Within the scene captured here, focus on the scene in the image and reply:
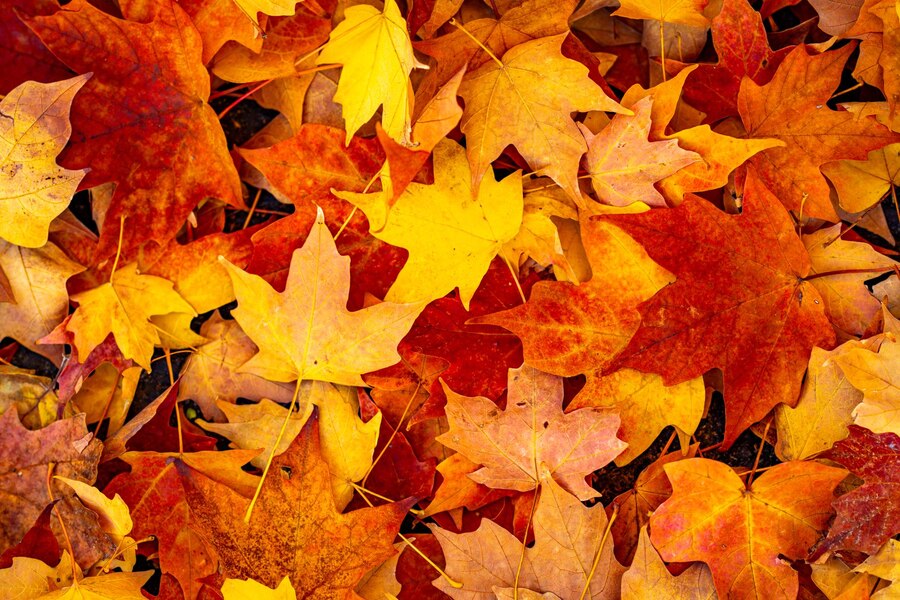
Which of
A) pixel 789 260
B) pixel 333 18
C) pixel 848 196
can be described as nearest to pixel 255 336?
pixel 333 18

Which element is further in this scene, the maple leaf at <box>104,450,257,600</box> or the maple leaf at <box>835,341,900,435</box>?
the maple leaf at <box>104,450,257,600</box>

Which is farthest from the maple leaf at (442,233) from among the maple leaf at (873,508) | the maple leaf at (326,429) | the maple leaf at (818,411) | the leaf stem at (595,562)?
the maple leaf at (873,508)

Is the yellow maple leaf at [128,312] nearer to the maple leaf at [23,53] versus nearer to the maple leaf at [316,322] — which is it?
the maple leaf at [316,322]

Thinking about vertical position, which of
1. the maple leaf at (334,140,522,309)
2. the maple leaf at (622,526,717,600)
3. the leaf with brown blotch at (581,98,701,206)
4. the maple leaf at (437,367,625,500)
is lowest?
the maple leaf at (622,526,717,600)

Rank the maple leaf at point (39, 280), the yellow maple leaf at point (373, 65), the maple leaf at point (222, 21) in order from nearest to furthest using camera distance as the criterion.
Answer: the yellow maple leaf at point (373, 65) < the maple leaf at point (222, 21) < the maple leaf at point (39, 280)

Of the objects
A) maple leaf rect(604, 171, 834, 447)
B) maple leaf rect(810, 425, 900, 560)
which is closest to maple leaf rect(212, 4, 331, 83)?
maple leaf rect(604, 171, 834, 447)

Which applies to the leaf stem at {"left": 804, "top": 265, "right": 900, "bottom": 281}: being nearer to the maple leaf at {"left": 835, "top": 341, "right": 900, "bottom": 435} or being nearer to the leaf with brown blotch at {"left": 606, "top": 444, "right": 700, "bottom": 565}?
the maple leaf at {"left": 835, "top": 341, "right": 900, "bottom": 435}

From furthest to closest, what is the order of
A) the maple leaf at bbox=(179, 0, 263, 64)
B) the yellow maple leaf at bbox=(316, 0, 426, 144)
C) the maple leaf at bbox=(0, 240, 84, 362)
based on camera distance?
1. the maple leaf at bbox=(0, 240, 84, 362)
2. the maple leaf at bbox=(179, 0, 263, 64)
3. the yellow maple leaf at bbox=(316, 0, 426, 144)
